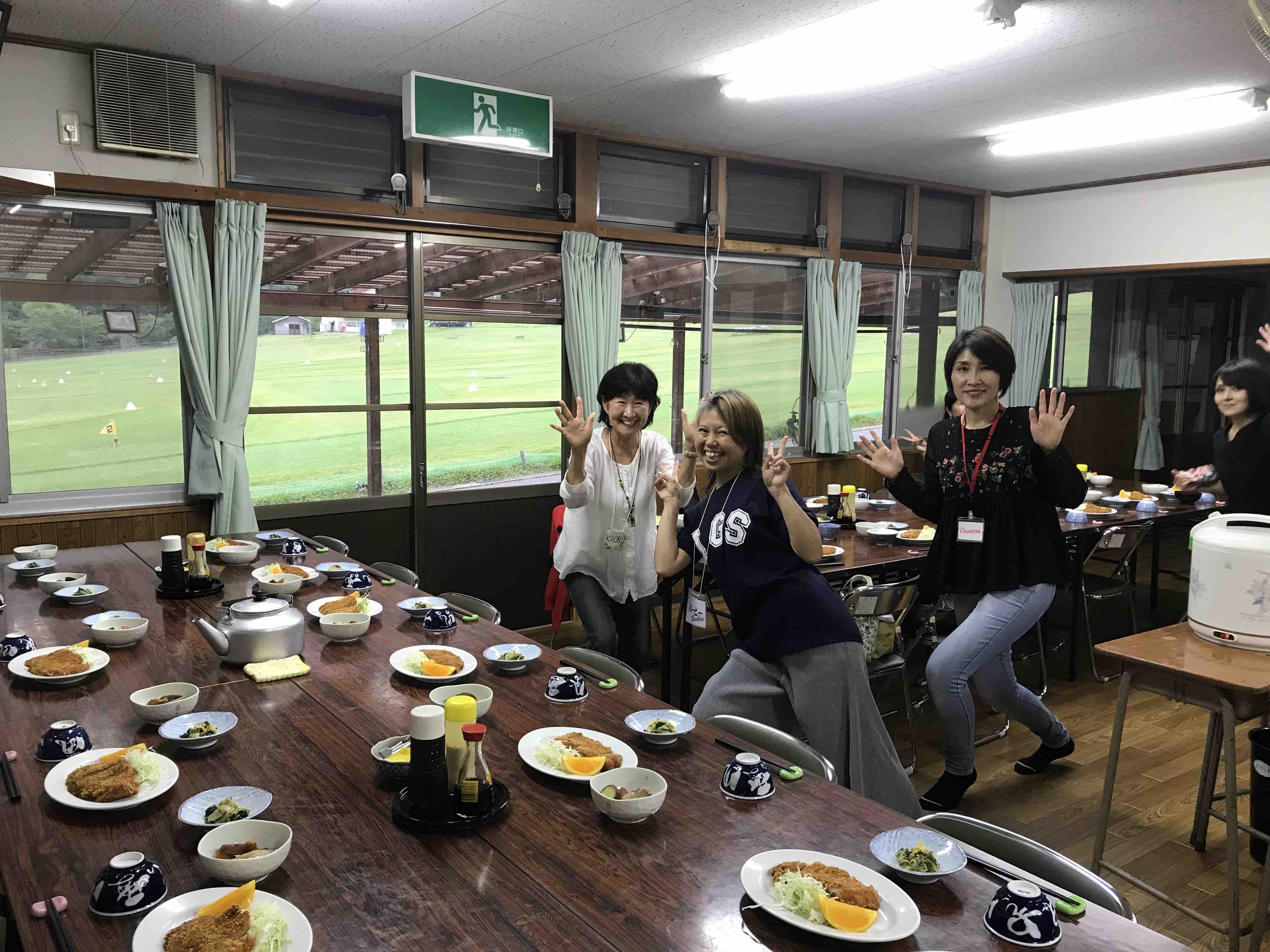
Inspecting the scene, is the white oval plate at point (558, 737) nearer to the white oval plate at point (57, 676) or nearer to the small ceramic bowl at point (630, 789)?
the small ceramic bowl at point (630, 789)

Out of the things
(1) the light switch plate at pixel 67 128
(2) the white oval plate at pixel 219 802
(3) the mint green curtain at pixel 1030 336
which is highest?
(1) the light switch plate at pixel 67 128

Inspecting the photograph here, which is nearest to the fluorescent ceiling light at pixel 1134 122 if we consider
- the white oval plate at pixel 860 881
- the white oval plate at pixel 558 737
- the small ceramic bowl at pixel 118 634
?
the white oval plate at pixel 558 737

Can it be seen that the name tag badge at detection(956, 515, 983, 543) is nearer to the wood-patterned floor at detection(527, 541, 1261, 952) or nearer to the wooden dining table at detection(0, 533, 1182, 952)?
the wood-patterned floor at detection(527, 541, 1261, 952)

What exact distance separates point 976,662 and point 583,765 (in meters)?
1.88

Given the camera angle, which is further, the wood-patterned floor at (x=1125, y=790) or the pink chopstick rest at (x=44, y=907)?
the wood-patterned floor at (x=1125, y=790)

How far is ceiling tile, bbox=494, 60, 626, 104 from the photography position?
434 centimetres

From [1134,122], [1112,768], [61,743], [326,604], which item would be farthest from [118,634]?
[1134,122]

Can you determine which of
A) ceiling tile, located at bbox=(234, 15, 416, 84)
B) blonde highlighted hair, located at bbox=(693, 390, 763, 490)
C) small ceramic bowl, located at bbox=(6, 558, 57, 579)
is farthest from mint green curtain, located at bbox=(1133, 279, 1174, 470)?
small ceramic bowl, located at bbox=(6, 558, 57, 579)

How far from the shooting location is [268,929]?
124cm

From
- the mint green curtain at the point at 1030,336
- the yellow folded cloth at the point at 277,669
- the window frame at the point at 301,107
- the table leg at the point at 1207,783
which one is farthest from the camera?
the mint green curtain at the point at 1030,336

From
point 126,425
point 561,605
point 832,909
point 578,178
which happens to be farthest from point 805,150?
point 832,909

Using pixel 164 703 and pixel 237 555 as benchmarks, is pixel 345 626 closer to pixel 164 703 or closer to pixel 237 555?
pixel 164 703

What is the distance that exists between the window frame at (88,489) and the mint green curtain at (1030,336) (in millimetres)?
6264

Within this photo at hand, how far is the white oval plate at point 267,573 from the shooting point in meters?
3.24
